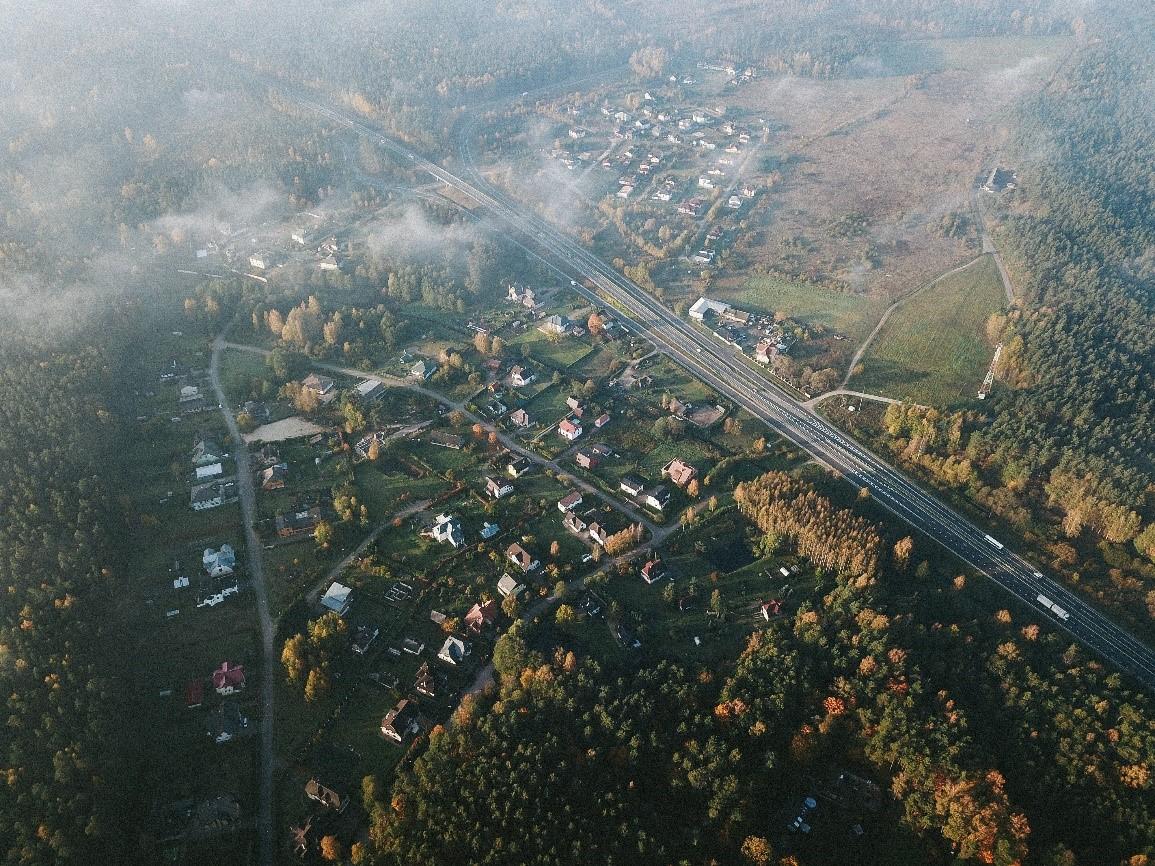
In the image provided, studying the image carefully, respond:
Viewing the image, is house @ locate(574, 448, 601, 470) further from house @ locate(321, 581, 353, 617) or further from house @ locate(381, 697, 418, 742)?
house @ locate(381, 697, 418, 742)

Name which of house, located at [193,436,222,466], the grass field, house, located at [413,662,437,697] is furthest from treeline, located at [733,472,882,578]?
house, located at [193,436,222,466]

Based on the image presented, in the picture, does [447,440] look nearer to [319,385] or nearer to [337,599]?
[319,385]

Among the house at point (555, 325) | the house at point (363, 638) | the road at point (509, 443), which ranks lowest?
the house at point (363, 638)

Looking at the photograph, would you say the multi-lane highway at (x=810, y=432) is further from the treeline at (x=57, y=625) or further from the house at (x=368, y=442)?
the treeline at (x=57, y=625)

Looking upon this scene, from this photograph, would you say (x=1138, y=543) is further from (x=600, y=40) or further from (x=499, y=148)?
(x=600, y=40)

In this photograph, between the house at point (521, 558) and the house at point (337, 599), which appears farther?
the house at point (521, 558)

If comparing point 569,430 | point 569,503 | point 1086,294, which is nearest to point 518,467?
point 569,503

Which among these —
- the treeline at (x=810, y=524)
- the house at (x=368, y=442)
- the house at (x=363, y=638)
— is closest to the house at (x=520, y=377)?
the house at (x=368, y=442)

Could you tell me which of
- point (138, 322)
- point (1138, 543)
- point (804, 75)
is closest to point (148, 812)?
point (138, 322)
